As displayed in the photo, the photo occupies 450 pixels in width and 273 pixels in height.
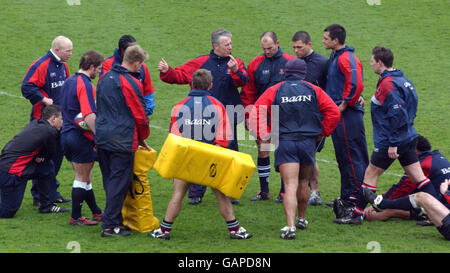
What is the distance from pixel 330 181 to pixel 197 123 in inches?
137

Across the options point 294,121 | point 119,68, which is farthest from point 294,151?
point 119,68

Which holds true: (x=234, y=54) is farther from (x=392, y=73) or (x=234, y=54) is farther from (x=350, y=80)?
(x=392, y=73)

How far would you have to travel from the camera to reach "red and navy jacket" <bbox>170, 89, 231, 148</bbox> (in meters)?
7.80

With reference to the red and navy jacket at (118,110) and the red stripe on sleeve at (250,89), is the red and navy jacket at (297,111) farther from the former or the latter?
the red stripe on sleeve at (250,89)

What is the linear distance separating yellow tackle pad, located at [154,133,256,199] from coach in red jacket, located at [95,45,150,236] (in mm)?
393

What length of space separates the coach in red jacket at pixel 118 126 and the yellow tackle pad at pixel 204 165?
39 cm

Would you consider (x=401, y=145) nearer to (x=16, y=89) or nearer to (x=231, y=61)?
(x=231, y=61)

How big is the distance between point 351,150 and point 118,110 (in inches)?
120

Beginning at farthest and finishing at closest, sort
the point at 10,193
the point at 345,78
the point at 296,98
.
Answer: the point at 345,78 < the point at 10,193 < the point at 296,98

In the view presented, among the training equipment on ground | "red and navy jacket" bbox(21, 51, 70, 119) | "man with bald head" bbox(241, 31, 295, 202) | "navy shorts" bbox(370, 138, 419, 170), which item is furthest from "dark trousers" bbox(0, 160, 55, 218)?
"navy shorts" bbox(370, 138, 419, 170)

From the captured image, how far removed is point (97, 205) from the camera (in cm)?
906

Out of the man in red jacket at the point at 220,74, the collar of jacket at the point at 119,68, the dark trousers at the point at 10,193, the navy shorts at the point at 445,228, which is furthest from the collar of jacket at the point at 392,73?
the dark trousers at the point at 10,193

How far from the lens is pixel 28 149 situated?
28.5 feet

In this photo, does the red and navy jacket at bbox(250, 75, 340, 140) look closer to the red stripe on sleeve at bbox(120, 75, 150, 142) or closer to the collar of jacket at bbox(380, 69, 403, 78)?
the collar of jacket at bbox(380, 69, 403, 78)
